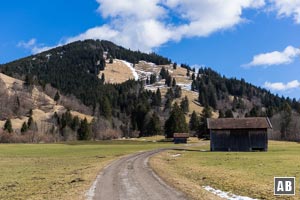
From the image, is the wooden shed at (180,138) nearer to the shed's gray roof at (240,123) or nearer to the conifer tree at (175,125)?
the conifer tree at (175,125)

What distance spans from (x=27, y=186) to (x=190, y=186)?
12212mm

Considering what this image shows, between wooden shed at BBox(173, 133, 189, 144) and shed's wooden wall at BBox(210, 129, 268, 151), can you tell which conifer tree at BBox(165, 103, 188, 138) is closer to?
wooden shed at BBox(173, 133, 189, 144)

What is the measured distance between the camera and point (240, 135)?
93.6 metres

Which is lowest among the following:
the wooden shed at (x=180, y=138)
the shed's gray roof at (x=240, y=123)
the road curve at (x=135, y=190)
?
the road curve at (x=135, y=190)

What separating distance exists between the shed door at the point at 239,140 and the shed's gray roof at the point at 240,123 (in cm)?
146

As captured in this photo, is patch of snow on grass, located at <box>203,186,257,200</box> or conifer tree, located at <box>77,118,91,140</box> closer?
patch of snow on grass, located at <box>203,186,257,200</box>

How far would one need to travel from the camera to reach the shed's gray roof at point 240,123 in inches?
3676

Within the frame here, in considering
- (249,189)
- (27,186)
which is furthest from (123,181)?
(249,189)

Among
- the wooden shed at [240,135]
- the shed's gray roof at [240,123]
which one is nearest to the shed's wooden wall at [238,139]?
the wooden shed at [240,135]

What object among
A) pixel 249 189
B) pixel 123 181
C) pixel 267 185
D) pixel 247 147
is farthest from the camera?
pixel 247 147

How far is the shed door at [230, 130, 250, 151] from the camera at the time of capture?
304 feet

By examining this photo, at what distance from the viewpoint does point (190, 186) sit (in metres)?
24.2

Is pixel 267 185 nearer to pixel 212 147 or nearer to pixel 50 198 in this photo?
pixel 50 198

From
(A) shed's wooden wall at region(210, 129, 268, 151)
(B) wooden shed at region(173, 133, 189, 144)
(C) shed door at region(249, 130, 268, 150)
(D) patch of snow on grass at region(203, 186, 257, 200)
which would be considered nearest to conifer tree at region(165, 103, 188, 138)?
(B) wooden shed at region(173, 133, 189, 144)
